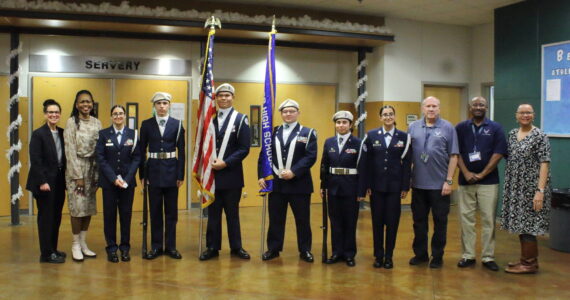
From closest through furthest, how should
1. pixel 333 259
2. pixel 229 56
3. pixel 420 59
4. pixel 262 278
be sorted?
1. pixel 262 278
2. pixel 333 259
3. pixel 229 56
4. pixel 420 59

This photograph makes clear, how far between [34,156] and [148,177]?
106cm

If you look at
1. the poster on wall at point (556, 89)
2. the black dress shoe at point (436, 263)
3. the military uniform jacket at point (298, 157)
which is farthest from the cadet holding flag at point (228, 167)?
the poster on wall at point (556, 89)

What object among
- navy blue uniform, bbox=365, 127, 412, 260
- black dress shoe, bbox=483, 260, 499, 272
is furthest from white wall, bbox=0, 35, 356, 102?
black dress shoe, bbox=483, 260, 499, 272

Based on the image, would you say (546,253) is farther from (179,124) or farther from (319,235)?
(179,124)

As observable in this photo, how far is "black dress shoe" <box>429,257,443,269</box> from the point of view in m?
5.43

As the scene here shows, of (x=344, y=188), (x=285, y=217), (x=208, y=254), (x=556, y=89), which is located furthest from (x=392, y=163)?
(x=556, y=89)

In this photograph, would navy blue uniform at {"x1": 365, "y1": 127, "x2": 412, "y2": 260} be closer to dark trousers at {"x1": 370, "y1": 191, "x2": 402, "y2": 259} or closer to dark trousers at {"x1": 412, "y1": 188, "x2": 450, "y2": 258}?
dark trousers at {"x1": 370, "y1": 191, "x2": 402, "y2": 259}

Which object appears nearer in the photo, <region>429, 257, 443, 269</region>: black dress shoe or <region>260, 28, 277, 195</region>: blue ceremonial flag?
<region>429, 257, 443, 269</region>: black dress shoe

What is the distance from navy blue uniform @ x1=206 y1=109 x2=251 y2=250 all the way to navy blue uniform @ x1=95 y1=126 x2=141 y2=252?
2.64 feet

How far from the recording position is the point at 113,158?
216 inches

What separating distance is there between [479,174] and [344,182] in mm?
1251

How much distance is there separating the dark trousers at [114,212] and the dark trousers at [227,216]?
0.80 m

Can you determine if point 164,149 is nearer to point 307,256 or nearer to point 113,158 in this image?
point 113,158

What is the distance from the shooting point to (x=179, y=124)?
5688 millimetres
